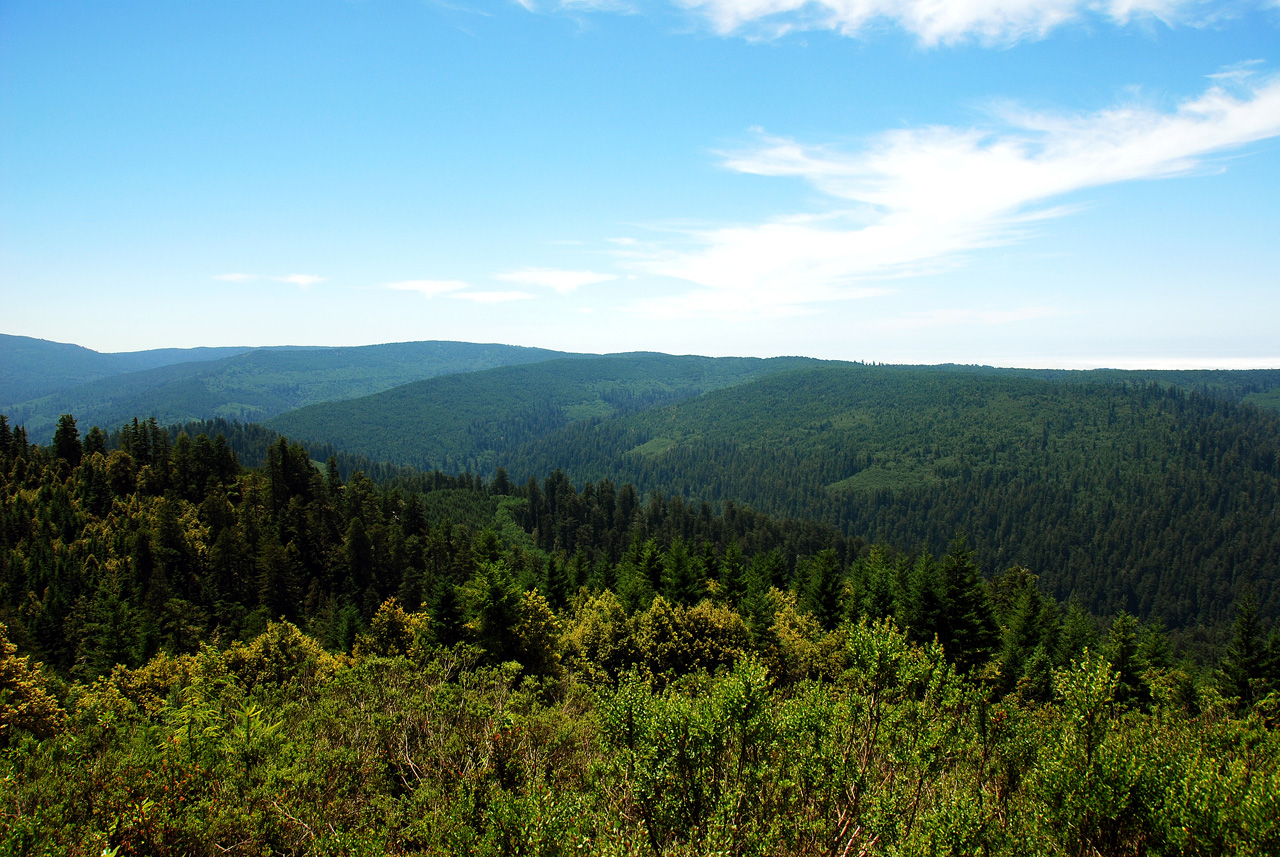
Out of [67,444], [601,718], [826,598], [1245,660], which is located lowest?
[1245,660]

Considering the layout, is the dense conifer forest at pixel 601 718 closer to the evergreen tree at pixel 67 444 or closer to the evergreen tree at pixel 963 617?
the evergreen tree at pixel 963 617

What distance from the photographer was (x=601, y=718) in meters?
21.5

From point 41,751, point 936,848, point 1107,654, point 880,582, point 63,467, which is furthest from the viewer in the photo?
point 63,467

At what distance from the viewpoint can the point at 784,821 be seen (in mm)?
17781

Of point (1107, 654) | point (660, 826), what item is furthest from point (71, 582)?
point (1107, 654)

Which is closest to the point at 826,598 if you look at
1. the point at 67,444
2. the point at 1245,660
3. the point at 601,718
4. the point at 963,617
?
the point at 963,617

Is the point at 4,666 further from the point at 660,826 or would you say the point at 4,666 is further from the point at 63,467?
the point at 63,467

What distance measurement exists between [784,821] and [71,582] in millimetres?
88344

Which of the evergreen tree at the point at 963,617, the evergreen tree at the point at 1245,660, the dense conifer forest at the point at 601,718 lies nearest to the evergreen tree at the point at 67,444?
the dense conifer forest at the point at 601,718

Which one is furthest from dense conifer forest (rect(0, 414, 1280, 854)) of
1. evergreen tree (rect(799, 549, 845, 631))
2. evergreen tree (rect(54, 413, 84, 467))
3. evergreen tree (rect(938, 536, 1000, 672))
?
evergreen tree (rect(54, 413, 84, 467))

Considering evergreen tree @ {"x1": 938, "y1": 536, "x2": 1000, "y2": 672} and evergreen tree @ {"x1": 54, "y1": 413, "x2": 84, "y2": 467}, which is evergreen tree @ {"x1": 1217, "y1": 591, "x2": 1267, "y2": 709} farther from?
evergreen tree @ {"x1": 54, "y1": 413, "x2": 84, "y2": 467}

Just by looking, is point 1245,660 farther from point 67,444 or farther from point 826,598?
point 67,444

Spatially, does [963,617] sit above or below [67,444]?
below

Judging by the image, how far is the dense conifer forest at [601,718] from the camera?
16.7 meters
